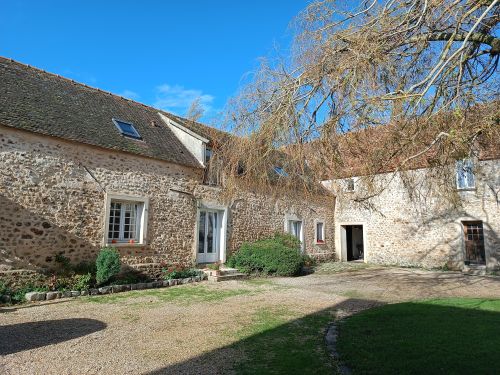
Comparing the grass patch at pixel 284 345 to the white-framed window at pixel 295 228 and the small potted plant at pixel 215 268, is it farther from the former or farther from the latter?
the white-framed window at pixel 295 228

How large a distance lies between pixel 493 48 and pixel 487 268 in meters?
11.4

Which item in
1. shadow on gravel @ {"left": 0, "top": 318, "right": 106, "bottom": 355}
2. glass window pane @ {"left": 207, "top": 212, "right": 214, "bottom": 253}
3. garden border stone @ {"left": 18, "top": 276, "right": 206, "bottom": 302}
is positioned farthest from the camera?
glass window pane @ {"left": 207, "top": 212, "right": 214, "bottom": 253}

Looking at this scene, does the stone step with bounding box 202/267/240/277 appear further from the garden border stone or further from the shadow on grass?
the shadow on grass

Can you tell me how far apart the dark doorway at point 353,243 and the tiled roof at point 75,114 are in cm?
1145

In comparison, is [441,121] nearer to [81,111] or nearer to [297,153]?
[297,153]

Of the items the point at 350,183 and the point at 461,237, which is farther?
the point at 461,237

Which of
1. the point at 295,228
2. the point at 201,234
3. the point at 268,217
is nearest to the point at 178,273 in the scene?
the point at 201,234

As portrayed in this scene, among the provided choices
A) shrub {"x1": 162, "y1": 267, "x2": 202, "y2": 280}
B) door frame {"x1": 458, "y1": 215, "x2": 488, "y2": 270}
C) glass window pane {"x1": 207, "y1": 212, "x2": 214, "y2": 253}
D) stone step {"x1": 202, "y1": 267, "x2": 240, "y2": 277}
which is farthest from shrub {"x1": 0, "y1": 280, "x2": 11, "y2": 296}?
door frame {"x1": 458, "y1": 215, "x2": 488, "y2": 270}

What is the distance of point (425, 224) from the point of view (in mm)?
15297

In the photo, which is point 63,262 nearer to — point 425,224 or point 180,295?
point 180,295

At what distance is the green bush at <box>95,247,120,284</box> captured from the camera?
8.10 meters

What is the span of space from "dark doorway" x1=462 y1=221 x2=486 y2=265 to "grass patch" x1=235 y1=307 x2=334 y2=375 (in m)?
10.7

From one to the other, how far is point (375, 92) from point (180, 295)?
6133 millimetres

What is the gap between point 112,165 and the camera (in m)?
9.23
